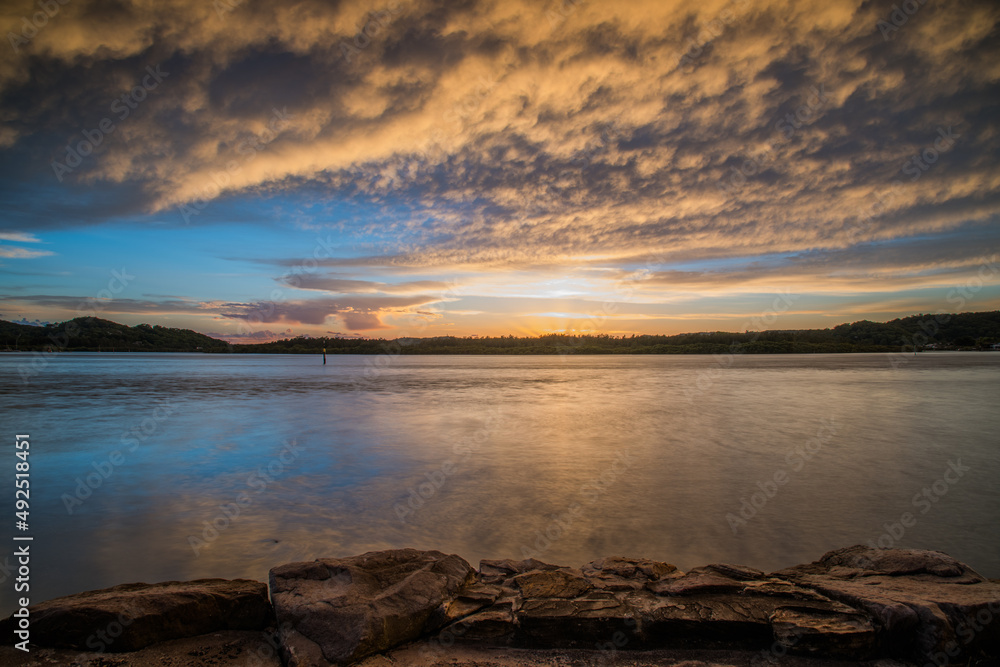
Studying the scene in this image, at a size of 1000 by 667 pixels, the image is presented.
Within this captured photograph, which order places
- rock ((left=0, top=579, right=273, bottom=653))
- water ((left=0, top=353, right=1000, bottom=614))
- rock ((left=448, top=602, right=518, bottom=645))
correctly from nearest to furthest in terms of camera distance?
rock ((left=0, top=579, right=273, bottom=653)) < rock ((left=448, top=602, right=518, bottom=645)) < water ((left=0, top=353, right=1000, bottom=614))

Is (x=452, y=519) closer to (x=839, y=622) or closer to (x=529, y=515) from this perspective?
(x=529, y=515)

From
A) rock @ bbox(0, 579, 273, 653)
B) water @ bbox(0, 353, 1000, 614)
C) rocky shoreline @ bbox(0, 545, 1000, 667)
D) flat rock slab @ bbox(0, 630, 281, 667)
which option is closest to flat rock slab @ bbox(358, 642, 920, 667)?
rocky shoreline @ bbox(0, 545, 1000, 667)

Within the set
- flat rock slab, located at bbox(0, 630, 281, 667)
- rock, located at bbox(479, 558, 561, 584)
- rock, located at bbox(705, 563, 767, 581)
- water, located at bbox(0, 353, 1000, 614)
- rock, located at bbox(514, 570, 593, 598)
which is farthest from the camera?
water, located at bbox(0, 353, 1000, 614)

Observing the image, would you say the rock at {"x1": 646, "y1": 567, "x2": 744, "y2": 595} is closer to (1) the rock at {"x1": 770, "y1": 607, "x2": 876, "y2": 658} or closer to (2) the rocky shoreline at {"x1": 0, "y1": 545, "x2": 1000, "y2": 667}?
(2) the rocky shoreline at {"x1": 0, "y1": 545, "x2": 1000, "y2": 667}

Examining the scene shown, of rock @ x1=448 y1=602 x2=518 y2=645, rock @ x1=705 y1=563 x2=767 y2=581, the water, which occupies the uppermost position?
rock @ x1=705 y1=563 x2=767 y2=581

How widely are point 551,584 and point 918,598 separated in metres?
2.48

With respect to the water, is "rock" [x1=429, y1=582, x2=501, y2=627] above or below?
above

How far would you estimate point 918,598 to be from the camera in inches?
121

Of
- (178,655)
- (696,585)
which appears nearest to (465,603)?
(696,585)

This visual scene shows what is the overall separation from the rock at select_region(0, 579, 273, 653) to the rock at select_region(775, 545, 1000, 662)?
164 inches

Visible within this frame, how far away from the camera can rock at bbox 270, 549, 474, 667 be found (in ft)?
9.22

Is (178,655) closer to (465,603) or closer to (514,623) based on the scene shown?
(465,603)

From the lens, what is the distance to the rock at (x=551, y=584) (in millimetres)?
3342

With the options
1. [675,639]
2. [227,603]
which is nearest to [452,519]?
[227,603]
